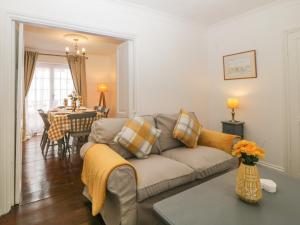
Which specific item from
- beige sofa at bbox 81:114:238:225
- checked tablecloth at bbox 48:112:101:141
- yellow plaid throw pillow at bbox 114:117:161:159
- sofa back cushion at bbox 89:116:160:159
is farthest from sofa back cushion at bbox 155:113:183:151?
checked tablecloth at bbox 48:112:101:141

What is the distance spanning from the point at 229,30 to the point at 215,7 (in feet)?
2.11

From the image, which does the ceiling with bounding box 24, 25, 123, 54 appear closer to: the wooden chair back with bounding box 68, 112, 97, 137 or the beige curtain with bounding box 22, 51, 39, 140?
the beige curtain with bounding box 22, 51, 39, 140

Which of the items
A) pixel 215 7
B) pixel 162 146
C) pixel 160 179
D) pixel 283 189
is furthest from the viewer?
pixel 215 7

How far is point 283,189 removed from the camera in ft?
4.33

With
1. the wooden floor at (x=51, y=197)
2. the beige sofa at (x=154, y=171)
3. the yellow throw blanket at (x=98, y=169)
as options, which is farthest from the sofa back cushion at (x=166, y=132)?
the wooden floor at (x=51, y=197)

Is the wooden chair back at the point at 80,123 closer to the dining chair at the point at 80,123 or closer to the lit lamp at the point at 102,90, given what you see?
the dining chair at the point at 80,123

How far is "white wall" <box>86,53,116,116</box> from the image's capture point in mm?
6082

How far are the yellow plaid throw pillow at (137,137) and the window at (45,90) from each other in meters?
4.60

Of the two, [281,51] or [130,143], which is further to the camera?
[281,51]

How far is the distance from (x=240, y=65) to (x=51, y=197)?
341 centimetres

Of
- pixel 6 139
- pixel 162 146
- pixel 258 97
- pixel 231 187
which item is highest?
pixel 258 97

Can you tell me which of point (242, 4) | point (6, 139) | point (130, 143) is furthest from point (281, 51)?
point (6, 139)

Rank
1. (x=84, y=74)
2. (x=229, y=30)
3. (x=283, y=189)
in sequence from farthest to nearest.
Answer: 1. (x=84, y=74)
2. (x=229, y=30)
3. (x=283, y=189)

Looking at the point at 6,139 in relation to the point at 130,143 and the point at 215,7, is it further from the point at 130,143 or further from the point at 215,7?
the point at 215,7
